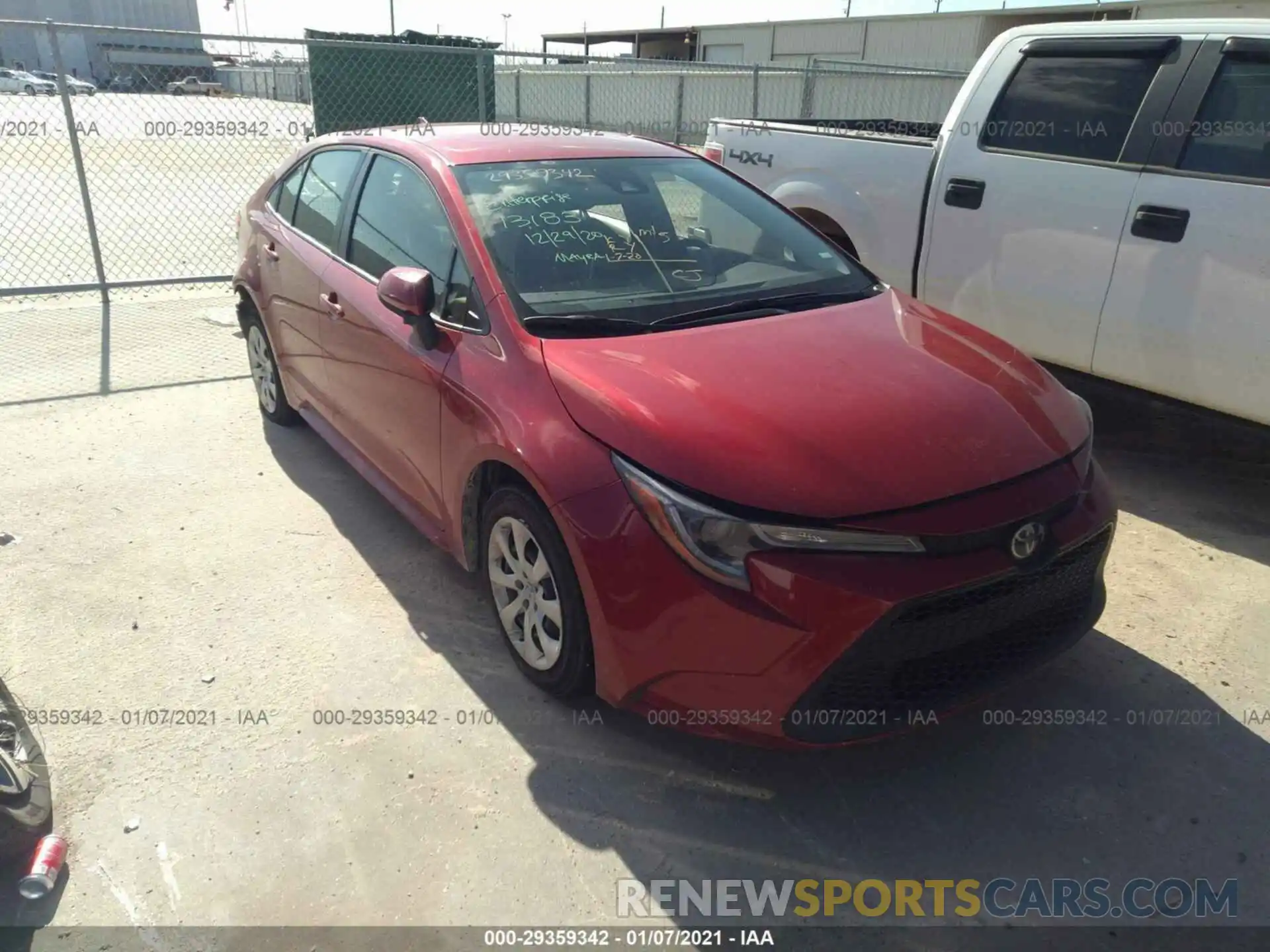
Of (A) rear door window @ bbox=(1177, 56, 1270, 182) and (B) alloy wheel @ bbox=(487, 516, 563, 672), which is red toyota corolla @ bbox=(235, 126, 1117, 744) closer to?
(B) alloy wheel @ bbox=(487, 516, 563, 672)

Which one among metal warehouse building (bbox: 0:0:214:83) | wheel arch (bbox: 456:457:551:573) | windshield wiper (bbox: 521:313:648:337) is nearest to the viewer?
wheel arch (bbox: 456:457:551:573)

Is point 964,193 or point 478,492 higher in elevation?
point 964,193

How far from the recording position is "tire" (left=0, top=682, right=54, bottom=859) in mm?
2221

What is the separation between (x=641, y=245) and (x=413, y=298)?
0.86 meters

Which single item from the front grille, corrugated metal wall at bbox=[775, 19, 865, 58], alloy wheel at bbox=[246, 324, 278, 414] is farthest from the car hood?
corrugated metal wall at bbox=[775, 19, 865, 58]

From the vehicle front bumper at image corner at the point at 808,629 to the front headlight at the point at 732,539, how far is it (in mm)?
25

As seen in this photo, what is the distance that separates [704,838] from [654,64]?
8676 mm

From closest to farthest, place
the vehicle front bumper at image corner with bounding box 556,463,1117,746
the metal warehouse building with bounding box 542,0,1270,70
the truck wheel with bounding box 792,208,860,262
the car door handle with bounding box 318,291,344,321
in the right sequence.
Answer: the vehicle front bumper at image corner with bounding box 556,463,1117,746
the car door handle with bounding box 318,291,344,321
the truck wheel with bounding box 792,208,860,262
the metal warehouse building with bounding box 542,0,1270,70

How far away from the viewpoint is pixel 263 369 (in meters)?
5.02

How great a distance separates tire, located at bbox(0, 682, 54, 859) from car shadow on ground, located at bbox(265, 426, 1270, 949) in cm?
119

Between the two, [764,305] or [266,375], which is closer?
[764,305]

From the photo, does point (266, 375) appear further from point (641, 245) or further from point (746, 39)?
point (746, 39)

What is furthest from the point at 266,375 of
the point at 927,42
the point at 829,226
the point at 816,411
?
the point at 927,42

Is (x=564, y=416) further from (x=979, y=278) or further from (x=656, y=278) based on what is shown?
(x=979, y=278)
